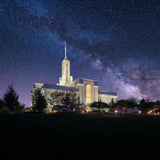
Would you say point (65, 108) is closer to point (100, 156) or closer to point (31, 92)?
point (100, 156)

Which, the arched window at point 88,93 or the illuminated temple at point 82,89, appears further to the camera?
the arched window at point 88,93

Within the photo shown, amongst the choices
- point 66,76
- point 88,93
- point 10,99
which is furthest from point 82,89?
point 10,99

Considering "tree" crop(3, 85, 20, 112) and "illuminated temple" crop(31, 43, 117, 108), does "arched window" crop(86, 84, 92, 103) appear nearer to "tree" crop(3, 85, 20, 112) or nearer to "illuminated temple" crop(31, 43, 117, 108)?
"illuminated temple" crop(31, 43, 117, 108)

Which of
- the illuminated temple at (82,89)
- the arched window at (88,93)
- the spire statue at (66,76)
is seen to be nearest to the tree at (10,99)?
the illuminated temple at (82,89)

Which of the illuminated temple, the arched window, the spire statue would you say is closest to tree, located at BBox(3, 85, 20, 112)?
the illuminated temple

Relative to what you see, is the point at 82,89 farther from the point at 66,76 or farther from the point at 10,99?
the point at 10,99

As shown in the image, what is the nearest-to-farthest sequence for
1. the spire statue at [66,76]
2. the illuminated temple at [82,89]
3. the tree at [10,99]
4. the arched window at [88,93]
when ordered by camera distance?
the tree at [10,99], the illuminated temple at [82,89], the arched window at [88,93], the spire statue at [66,76]

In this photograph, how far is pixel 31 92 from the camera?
132 meters

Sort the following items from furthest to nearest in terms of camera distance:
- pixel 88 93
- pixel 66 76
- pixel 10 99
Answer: pixel 66 76
pixel 88 93
pixel 10 99

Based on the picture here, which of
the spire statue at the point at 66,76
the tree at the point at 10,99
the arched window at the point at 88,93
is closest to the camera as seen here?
the tree at the point at 10,99

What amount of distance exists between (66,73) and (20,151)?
475 feet

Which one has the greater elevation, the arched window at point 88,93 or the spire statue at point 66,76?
the spire statue at point 66,76

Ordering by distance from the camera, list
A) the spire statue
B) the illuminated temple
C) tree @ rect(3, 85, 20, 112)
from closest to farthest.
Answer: tree @ rect(3, 85, 20, 112) < the illuminated temple < the spire statue

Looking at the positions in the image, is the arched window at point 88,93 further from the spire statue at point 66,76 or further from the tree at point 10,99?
the tree at point 10,99
